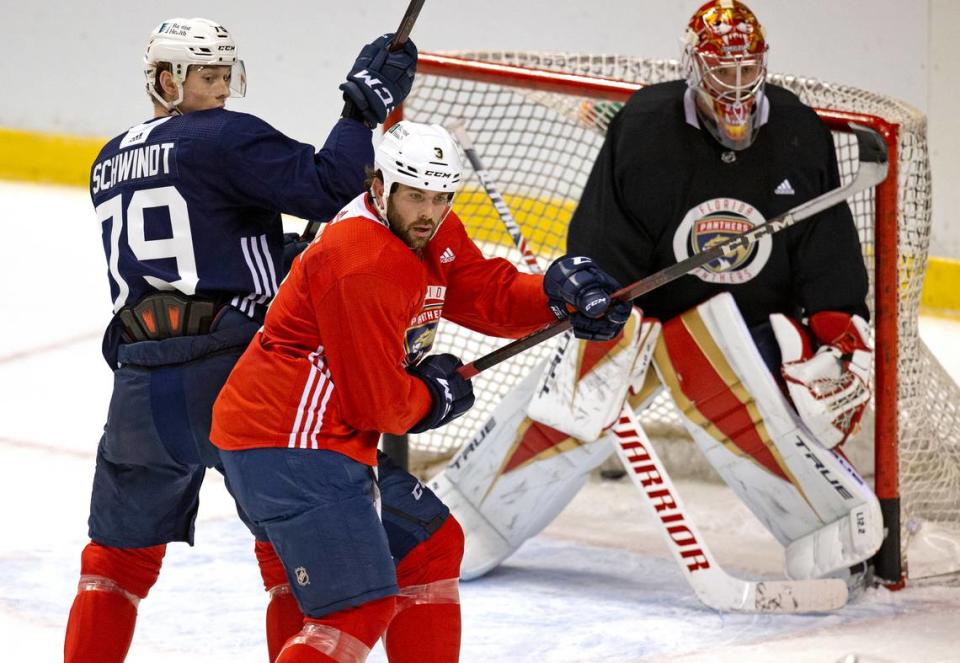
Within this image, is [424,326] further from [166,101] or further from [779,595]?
[779,595]

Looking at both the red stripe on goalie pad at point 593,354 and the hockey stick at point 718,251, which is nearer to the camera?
the hockey stick at point 718,251

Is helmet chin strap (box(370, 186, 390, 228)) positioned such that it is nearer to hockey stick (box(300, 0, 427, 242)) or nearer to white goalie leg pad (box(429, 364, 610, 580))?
hockey stick (box(300, 0, 427, 242))

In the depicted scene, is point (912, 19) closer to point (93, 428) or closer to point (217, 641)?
point (93, 428)

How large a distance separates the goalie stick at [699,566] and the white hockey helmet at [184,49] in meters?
1.24

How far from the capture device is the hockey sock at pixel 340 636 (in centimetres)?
225

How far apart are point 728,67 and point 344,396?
4.19ft

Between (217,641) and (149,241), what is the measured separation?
968 millimetres

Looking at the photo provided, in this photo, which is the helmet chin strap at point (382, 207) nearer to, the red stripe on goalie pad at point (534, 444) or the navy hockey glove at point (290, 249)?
the navy hockey glove at point (290, 249)

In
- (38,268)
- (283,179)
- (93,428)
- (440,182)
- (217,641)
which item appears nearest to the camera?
(440,182)

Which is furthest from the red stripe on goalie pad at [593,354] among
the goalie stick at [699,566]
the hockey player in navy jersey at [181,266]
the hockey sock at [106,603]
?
the hockey sock at [106,603]

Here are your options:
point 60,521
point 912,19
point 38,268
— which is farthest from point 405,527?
point 38,268

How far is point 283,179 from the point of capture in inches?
96.8

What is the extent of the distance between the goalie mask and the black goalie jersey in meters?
0.07

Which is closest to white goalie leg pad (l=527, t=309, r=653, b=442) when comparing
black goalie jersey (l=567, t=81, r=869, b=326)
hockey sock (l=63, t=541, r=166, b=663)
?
black goalie jersey (l=567, t=81, r=869, b=326)
